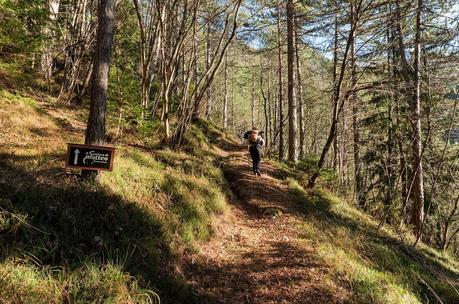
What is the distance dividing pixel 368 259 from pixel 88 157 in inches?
228

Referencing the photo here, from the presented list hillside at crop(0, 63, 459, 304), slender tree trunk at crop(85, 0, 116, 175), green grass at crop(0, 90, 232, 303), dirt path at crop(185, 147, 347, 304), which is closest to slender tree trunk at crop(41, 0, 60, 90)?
hillside at crop(0, 63, 459, 304)

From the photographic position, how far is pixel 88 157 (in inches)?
177

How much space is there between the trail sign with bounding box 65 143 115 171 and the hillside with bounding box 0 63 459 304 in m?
0.36

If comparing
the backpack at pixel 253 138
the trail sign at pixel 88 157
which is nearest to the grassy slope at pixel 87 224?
the trail sign at pixel 88 157

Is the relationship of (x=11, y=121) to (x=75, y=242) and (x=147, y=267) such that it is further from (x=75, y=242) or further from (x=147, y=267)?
(x=147, y=267)

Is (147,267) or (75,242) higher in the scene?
(75,242)

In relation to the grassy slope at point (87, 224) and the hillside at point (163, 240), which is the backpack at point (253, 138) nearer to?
the hillside at point (163, 240)

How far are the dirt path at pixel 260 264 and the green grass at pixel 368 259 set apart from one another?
343mm

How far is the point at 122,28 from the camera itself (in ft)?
38.8

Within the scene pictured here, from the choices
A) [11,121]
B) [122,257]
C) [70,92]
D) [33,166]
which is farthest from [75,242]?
[70,92]

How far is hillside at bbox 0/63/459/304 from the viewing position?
341 centimetres

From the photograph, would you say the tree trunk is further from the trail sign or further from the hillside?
the trail sign

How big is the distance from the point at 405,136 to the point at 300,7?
25.6 feet

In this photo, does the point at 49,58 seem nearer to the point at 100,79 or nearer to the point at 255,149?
the point at 100,79
